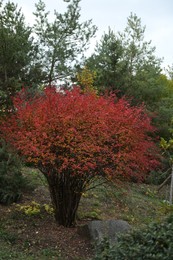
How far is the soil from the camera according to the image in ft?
20.5

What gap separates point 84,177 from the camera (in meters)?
→ 6.91

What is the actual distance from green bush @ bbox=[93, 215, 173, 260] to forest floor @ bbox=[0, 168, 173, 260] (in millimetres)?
643

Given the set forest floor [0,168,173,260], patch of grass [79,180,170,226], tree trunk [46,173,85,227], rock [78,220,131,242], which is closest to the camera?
forest floor [0,168,173,260]

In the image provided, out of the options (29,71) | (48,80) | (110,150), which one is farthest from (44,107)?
(48,80)

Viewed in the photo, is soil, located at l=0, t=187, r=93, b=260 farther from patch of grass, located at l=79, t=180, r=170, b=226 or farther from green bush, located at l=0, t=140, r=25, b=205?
patch of grass, located at l=79, t=180, r=170, b=226

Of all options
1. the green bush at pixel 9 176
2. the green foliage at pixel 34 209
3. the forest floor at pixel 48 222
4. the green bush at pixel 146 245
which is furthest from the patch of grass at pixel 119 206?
the green bush at pixel 146 245

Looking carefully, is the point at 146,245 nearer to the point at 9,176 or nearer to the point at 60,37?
the point at 9,176

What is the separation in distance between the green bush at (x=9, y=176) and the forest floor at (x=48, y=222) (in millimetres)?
188

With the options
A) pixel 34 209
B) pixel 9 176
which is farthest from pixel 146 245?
pixel 9 176

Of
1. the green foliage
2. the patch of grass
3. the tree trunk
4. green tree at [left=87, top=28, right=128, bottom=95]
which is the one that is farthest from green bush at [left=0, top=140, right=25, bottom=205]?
green tree at [left=87, top=28, right=128, bottom=95]

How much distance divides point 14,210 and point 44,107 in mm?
2282

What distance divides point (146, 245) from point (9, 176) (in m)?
5.04

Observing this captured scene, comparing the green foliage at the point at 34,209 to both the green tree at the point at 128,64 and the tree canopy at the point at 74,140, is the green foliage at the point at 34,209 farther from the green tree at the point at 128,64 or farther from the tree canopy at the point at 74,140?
the green tree at the point at 128,64

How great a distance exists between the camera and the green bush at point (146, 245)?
3125 millimetres
